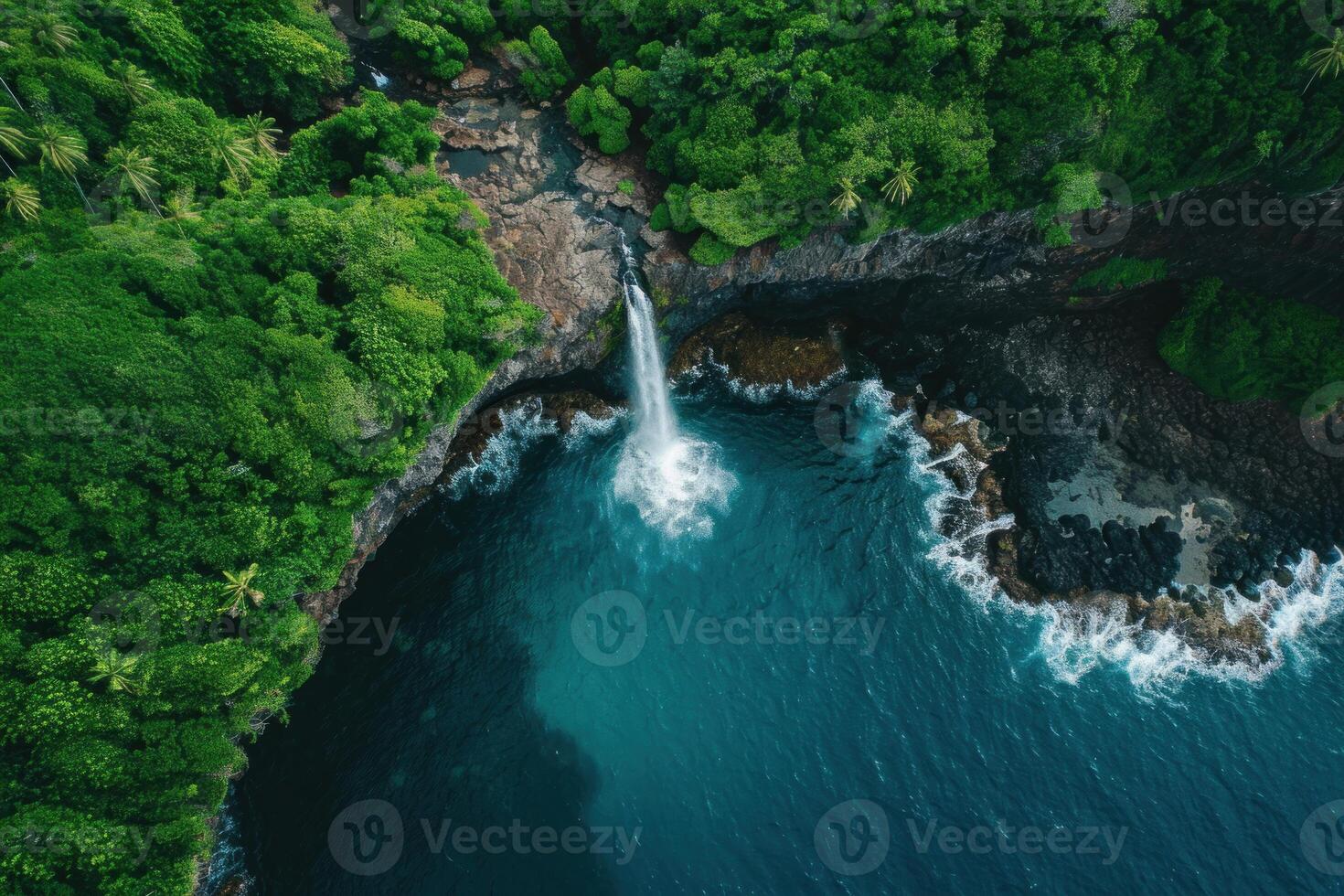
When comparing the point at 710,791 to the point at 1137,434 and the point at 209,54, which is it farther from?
the point at 209,54

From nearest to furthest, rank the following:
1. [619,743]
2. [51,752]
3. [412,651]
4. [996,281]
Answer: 1. [51,752]
2. [619,743]
3. [412,651]
4. [996,281]

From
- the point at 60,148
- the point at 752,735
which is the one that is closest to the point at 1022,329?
the point at 752,735

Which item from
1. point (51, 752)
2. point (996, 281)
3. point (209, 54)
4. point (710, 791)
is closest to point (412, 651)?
point (51, 752)

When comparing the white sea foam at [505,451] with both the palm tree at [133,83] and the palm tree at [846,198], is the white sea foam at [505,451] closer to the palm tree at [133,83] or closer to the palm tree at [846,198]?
the palm tree at [846,198]

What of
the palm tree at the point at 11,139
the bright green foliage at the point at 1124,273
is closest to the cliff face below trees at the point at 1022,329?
the bright green foliage at the point at 1124,273

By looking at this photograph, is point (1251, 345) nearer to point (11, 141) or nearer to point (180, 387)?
point (180, 387)

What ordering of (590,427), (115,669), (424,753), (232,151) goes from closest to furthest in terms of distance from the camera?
1. (115,669)
2. (424,753)
3. (232,151)
4. (590,427)

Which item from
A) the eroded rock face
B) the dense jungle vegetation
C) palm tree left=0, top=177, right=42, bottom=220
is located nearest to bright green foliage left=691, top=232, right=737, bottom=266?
the dense jungle vegetation
